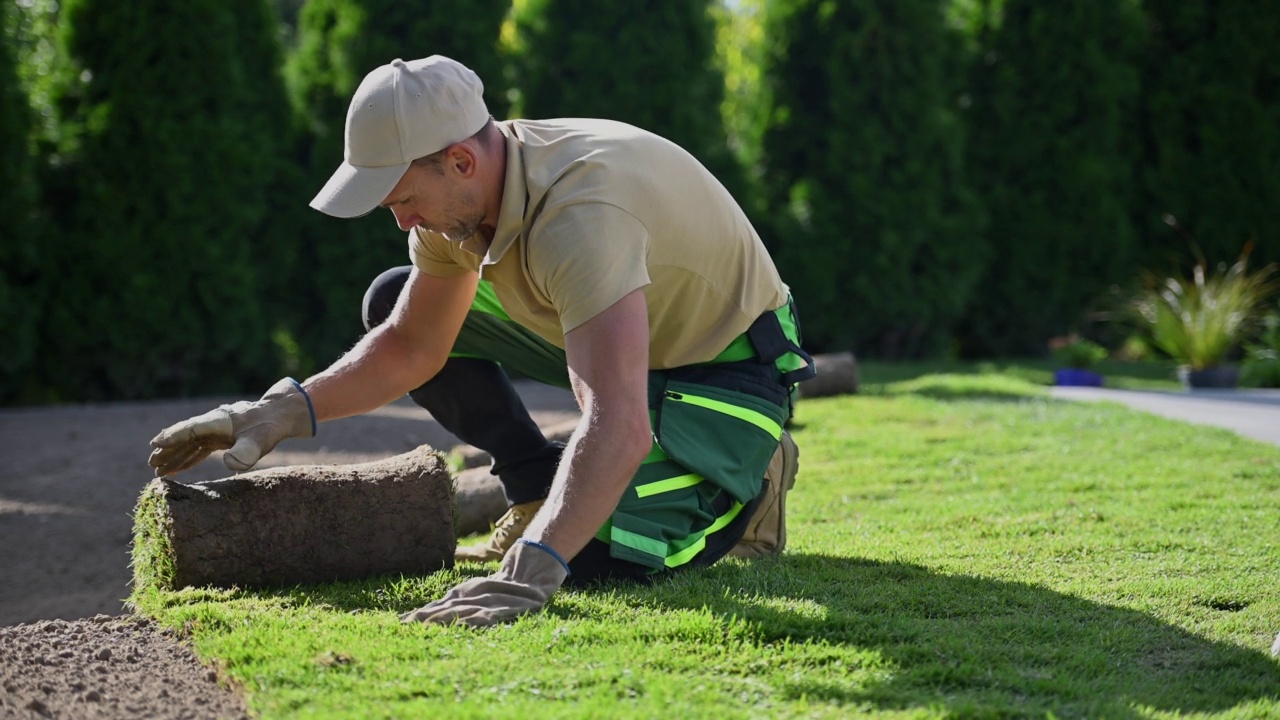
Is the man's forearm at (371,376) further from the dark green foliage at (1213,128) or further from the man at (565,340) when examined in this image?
the dark green foliage at (1213,128)

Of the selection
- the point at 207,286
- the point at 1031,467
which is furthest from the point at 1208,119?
the point at 207,286

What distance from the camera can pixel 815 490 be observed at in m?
4.74

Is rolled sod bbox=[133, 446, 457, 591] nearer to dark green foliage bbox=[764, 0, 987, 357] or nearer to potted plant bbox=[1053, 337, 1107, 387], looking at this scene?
potted plant bbox=[1053, 337, 1107, 387]

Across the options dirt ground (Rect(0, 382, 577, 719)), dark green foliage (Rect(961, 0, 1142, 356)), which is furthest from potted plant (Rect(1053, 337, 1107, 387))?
dirt ground (Rect(0, 382, 577, 719))

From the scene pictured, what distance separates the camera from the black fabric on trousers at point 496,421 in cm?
359

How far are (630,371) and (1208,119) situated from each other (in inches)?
365

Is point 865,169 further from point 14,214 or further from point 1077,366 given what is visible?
point 14,214

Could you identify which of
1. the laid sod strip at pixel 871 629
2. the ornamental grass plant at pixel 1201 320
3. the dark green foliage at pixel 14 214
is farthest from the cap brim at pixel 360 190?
the ornamental grass plant at pixel 1201 320

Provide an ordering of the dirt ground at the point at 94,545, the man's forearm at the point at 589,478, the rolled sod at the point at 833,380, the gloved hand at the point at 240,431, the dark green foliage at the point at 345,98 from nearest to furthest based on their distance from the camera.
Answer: the dirt ground at the point at 94,545 < the man's forearm at the point at 589,478 < the gloved hand at the point at 240,431 < the rolled sod at the point at 833,380 < the dark green foliage at the point at 345,98

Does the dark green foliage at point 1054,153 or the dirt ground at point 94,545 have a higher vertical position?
the dark green foliage at point 1054,153

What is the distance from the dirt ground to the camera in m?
2.44

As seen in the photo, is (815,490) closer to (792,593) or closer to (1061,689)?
(792,593)

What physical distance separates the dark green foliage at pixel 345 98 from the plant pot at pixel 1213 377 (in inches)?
207

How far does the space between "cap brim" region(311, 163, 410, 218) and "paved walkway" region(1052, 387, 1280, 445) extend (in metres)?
4.52
